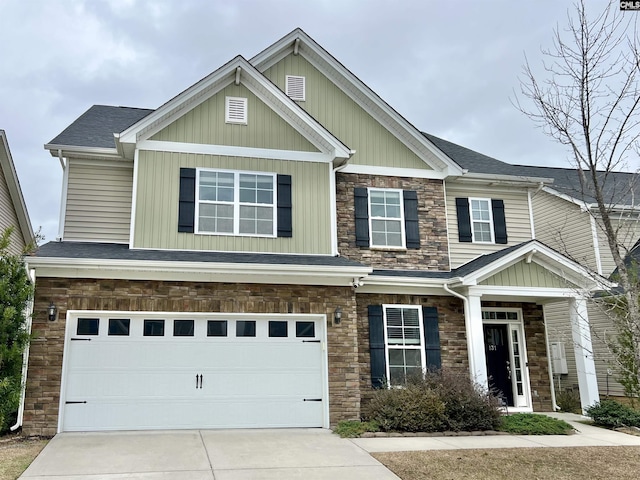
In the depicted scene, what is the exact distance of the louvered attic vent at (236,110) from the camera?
40.3 feet

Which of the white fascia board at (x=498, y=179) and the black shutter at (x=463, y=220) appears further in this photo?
the white fascia board at (x=498, y=179)

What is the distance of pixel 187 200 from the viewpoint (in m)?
11.6

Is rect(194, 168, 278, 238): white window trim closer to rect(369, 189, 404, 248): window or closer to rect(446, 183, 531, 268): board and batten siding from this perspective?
rect(369, 189, 404, 248): window

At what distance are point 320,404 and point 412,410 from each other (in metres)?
1.76

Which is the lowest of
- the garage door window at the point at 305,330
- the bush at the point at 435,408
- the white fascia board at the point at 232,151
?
the bush at the point at 435,408

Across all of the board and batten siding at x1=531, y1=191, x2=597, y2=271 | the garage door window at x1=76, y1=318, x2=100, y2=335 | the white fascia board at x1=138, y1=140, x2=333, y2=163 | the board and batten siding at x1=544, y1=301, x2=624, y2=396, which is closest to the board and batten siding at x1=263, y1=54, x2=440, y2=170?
the white fascia board at x1=138, y1=140, x2=333, y2=163

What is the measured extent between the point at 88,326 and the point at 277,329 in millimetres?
3484

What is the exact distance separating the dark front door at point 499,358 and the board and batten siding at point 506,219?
1.88 meters

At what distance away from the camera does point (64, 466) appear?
24.4ft

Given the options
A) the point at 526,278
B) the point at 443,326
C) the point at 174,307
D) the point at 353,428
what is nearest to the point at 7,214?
the point at 174,307

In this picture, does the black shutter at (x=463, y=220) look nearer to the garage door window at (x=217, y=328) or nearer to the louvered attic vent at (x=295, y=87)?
the louvered attic vent at (x=295, y=87)

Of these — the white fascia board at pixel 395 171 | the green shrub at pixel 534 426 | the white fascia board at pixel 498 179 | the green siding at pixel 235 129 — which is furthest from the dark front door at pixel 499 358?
the green siding at pixel 235 129

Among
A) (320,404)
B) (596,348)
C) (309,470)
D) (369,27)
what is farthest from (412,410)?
(369,27)

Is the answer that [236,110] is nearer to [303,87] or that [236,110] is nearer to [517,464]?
[303,87]
